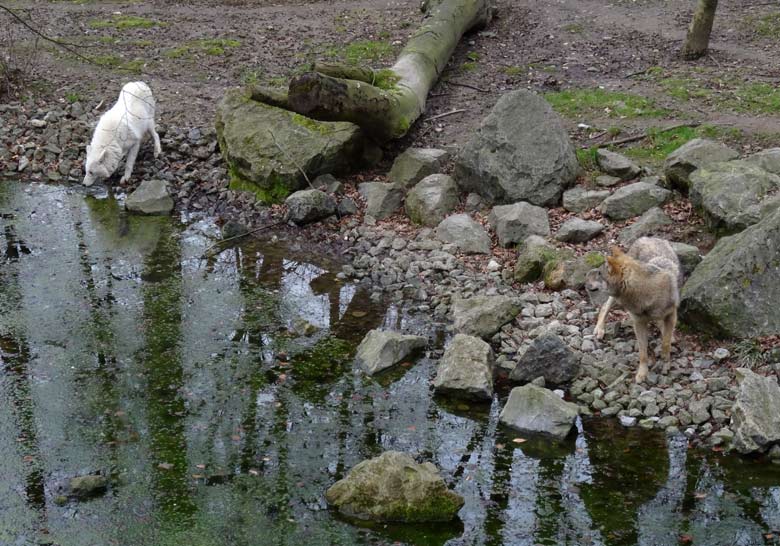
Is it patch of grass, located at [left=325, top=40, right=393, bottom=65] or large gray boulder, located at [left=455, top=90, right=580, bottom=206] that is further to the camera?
patch of grass, located at [left=325, top=40, right=393, bottom=65]

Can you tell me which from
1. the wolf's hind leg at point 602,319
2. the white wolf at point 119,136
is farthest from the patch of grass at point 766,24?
the white wolf at point 119,136

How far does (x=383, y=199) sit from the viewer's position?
11.9 meters

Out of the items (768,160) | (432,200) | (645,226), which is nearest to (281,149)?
(432,200)

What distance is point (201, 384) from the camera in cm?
816

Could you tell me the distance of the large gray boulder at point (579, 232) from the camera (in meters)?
10.5

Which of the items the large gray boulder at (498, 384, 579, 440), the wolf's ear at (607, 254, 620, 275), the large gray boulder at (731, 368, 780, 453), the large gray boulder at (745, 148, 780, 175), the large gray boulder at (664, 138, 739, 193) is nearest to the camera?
the large gray boulder at (731, 368, 780, 453)

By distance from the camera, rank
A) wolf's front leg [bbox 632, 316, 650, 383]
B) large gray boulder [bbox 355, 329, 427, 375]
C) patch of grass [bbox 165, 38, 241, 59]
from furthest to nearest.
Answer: patch of grass [bbox 165, 38, 241, 59] → large gray boulder [bbox 355, 329, 427, 375] → wolf's front leg [bbox 632, 316, 650, 383]

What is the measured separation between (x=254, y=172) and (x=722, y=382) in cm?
709

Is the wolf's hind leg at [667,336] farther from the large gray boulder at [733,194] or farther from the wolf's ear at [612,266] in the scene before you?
the large gray boulder at [733,194]

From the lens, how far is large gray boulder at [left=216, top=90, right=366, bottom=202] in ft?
40.3

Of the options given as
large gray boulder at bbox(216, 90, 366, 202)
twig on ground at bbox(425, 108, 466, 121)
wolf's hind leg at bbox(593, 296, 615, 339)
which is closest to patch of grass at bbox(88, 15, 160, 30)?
large gray boulder at bbox(216, 90, 366, 202)

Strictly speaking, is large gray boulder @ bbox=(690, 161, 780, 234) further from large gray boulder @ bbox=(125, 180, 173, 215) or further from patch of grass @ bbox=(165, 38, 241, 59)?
patch of grass @ bbox=(165, 38, 241, 59)

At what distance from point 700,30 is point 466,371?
31.1 feet

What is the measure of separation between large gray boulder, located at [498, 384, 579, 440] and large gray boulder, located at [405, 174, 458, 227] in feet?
13.7
